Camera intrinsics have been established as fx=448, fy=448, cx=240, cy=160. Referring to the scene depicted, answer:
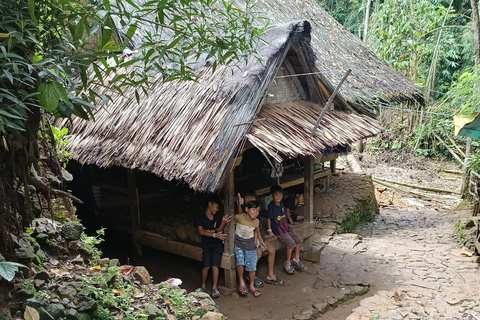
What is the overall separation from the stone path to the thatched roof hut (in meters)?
2.06

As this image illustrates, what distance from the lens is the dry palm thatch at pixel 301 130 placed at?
17.5 feet

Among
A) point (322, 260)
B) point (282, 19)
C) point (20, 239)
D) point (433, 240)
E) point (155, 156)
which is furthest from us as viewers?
point (282, 19)

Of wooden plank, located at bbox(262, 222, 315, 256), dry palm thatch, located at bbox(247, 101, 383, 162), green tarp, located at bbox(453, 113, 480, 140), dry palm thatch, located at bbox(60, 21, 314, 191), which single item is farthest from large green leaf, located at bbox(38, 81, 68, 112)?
green tarp, located at bbox(453, 113, 480, 140)

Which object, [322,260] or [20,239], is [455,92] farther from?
[20,239]

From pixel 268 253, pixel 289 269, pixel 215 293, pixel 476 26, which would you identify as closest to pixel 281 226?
pixel 268 253

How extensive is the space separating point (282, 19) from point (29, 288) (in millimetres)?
9646

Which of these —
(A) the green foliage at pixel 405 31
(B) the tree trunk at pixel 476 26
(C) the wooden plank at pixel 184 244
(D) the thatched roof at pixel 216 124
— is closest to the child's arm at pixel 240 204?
(C) the wooden plank at pixel 184 244

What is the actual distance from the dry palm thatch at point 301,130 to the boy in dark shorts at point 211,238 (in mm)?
1219

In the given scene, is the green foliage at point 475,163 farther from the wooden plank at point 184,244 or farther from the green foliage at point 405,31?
the green foliage at point 405,31

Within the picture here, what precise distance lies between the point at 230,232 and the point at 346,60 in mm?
7012

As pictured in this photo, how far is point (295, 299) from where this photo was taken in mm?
5938

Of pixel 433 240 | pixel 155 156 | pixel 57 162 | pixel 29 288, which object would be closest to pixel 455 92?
pixel 433 240

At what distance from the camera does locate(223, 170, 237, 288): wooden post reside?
5871 millimetres

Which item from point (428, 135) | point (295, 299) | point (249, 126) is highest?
point (428, 135)
